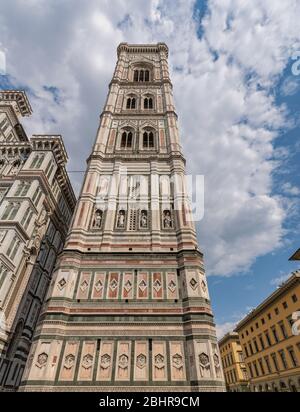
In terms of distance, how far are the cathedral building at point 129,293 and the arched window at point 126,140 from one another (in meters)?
0.96

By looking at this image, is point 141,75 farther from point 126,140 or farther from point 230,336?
point 230,336

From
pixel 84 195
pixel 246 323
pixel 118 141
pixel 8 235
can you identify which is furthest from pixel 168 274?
pixel 246 323

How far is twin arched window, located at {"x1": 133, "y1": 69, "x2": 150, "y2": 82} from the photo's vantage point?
34750 mm

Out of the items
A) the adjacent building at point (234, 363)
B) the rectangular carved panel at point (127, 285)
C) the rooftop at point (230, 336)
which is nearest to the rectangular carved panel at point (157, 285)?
the rectangular carved panel at point (127, 285)

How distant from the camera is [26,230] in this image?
17.7m

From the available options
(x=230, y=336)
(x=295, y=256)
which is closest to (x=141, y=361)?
(x=295, y=256)

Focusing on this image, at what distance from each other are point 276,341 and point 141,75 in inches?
1472

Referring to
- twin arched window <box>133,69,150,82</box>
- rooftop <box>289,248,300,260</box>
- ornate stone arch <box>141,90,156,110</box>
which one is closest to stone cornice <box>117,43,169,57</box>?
twin arched window <box>133,69,150,82</box>

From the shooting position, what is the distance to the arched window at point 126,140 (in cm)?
2397

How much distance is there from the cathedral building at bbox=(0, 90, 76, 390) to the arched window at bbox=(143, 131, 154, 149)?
786cm

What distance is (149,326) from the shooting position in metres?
12.3

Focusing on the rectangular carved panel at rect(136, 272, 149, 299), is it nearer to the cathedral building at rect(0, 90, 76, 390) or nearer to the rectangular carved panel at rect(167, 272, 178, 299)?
the rectangular carved panel at rect(167, 272, 178, 299)

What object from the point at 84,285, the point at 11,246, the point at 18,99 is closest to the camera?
the point at 84,285
